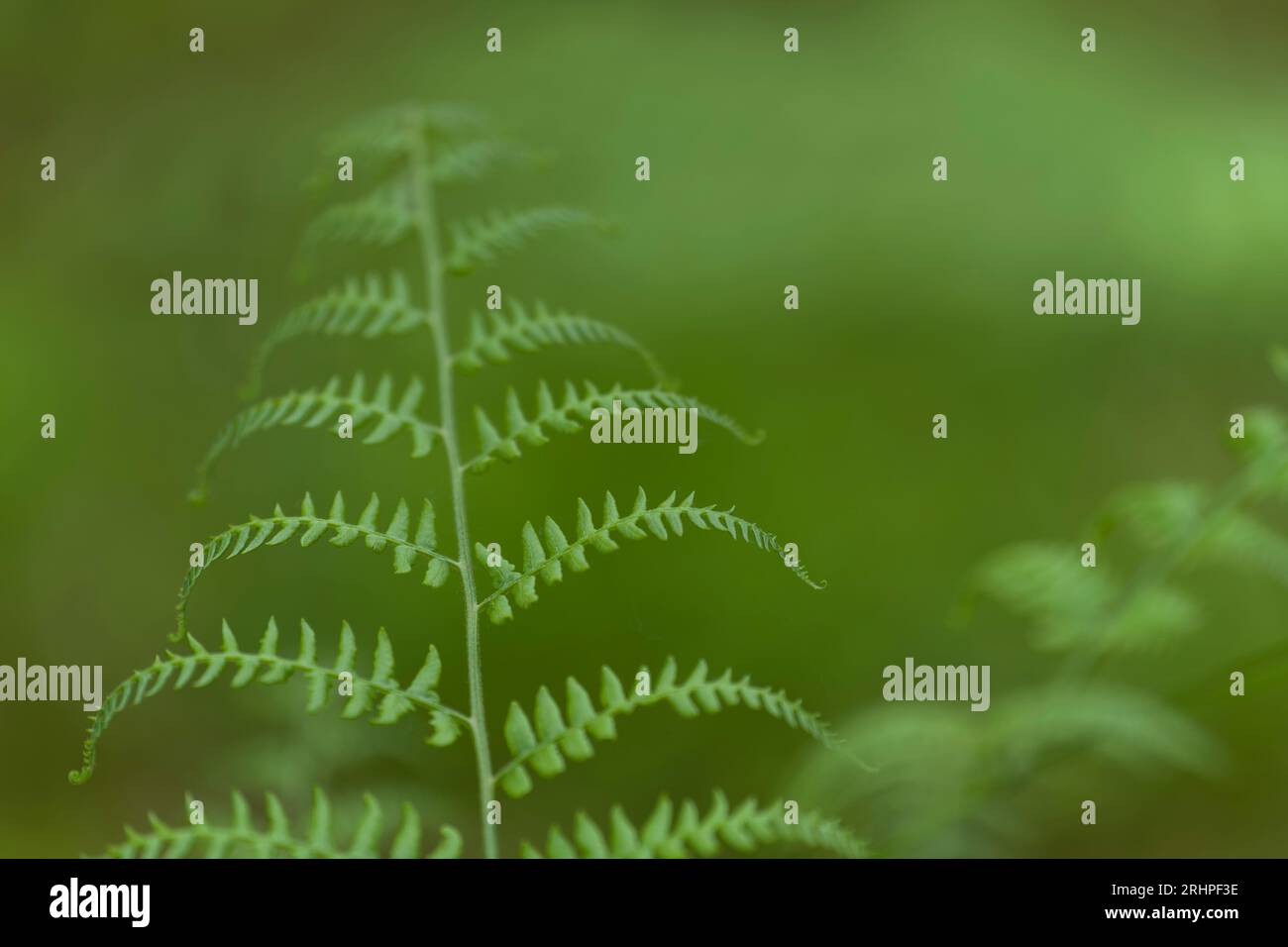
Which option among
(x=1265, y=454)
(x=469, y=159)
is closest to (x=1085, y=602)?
(x=1265, y=454)

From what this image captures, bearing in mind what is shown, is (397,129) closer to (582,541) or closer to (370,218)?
(370,218)

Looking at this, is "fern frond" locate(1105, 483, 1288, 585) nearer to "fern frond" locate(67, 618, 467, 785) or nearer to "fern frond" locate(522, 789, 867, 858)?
"fern frond" locate(522, 789, 867, 858)

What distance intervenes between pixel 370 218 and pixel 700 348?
2.08 metres

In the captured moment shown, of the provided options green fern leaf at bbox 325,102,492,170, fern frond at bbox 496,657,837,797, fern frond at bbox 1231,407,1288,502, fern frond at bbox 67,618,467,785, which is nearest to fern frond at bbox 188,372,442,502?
fern frond at bbox 67,618,467,785

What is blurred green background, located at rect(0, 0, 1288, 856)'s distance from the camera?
3.38m

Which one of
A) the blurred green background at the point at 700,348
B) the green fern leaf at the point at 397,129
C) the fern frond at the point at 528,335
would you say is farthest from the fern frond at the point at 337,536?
the blurred green background at the point at 700,348

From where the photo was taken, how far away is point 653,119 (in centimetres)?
451

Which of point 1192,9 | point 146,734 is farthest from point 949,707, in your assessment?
point 1192,9

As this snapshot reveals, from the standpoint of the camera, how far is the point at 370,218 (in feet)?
6.10

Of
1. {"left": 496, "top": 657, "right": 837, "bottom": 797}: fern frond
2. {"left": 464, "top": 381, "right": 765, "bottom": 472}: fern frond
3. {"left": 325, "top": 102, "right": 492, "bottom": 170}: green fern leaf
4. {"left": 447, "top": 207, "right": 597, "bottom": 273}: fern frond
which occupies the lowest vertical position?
{"left": 496, "top": 657, "right": 837, "bottom": 797}: fern frond

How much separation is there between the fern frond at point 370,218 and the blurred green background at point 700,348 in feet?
4.21

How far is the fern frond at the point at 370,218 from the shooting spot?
1719mm

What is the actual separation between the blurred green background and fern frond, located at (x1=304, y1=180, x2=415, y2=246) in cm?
128

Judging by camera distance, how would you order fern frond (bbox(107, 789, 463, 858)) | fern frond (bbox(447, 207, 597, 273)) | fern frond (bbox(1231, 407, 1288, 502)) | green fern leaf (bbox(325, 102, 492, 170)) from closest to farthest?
1. fern frond (bbox(107, 789, 463, 858))
2. fern frond (bbox(447, 207, 597, 273))
3. fern frond (bbox(1231, 407, 1288, 502))
4. green fern leaf (bbox(325, 102, 492, 170))
